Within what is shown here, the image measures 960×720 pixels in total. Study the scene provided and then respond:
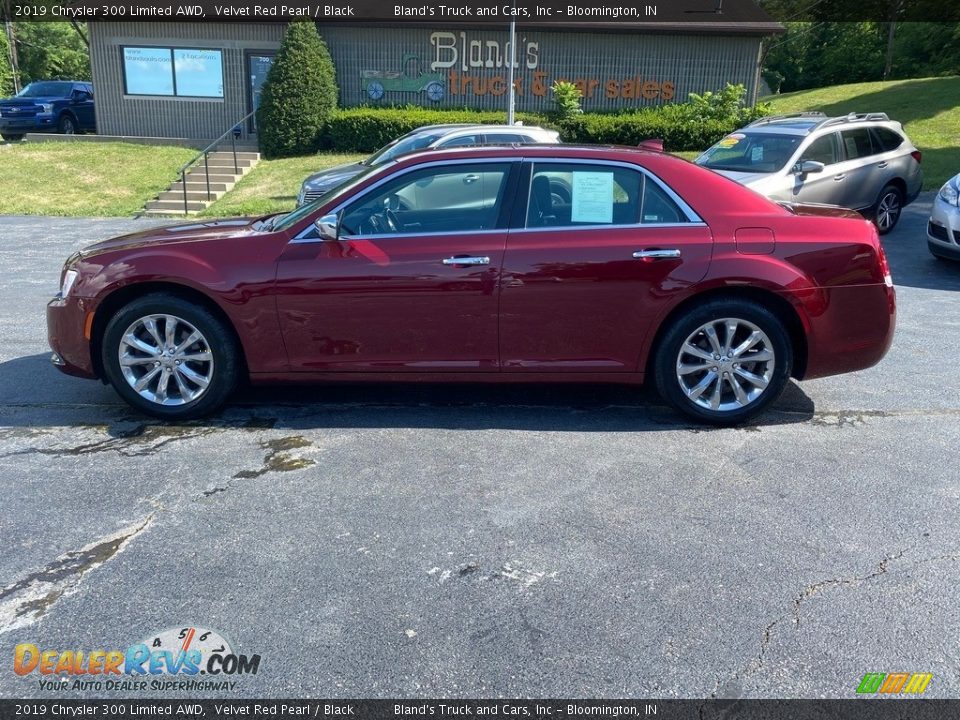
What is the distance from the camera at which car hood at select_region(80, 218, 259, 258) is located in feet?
17.5

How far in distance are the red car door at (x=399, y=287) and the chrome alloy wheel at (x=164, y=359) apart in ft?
1.89

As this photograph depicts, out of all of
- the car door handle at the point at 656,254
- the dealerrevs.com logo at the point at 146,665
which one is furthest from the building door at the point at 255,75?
the dealerrevs.com logo at the point at 146,665

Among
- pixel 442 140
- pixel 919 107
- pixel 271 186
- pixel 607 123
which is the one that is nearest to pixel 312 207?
pixel 442 140

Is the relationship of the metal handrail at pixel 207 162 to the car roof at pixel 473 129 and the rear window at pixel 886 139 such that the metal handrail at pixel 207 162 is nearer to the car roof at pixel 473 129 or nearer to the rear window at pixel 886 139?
the car roof at pixel 473 129

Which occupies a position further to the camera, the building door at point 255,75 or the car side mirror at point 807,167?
the building door at point 255,75

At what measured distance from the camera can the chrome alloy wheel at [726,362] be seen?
16.9 ft

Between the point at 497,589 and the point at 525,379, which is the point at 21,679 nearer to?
the point at 497,589

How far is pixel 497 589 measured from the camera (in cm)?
346

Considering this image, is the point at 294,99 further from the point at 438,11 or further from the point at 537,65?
the point at 537,65

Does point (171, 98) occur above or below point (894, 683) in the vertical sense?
above

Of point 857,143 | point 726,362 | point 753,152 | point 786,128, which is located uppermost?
point 786,128

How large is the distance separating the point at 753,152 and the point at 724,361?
24.0 feet

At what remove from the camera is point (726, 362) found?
5.17 m

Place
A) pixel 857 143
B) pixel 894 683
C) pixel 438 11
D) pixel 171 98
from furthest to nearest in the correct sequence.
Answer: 1. pixel 171 98
2. pixel 438 11
3. pixel 857 143
4. pixel 894 683
